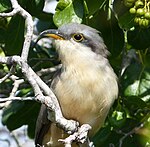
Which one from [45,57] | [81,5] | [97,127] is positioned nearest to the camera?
[81,5]

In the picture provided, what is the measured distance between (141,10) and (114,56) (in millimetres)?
1113

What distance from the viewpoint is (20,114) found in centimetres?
671

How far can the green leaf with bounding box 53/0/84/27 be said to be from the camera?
554 centimetres

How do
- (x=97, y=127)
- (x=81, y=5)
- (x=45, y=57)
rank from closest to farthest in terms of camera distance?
(x=81, y=5)
(x=97, y=127)
(x=45, y=57)

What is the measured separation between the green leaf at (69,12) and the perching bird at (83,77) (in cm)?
10

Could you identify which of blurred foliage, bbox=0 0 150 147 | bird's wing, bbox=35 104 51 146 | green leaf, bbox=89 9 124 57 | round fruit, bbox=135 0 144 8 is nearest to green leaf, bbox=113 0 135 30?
blurred foliage, bbox=0 0 150 147

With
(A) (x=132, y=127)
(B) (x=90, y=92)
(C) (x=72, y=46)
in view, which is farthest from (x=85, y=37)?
(A) (x=132, y=127)

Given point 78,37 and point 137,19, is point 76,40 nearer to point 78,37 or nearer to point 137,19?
point 78,37

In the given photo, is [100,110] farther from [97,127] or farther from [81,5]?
[81,5]

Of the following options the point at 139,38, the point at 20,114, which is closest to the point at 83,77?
the point at 139,38

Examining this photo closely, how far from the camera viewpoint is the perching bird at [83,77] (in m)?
5.61

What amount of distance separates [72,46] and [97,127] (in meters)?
0.70

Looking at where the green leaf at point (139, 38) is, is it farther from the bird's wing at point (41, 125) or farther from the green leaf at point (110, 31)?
the bird's wing at point (41, 125)

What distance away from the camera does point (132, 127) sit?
622cm
